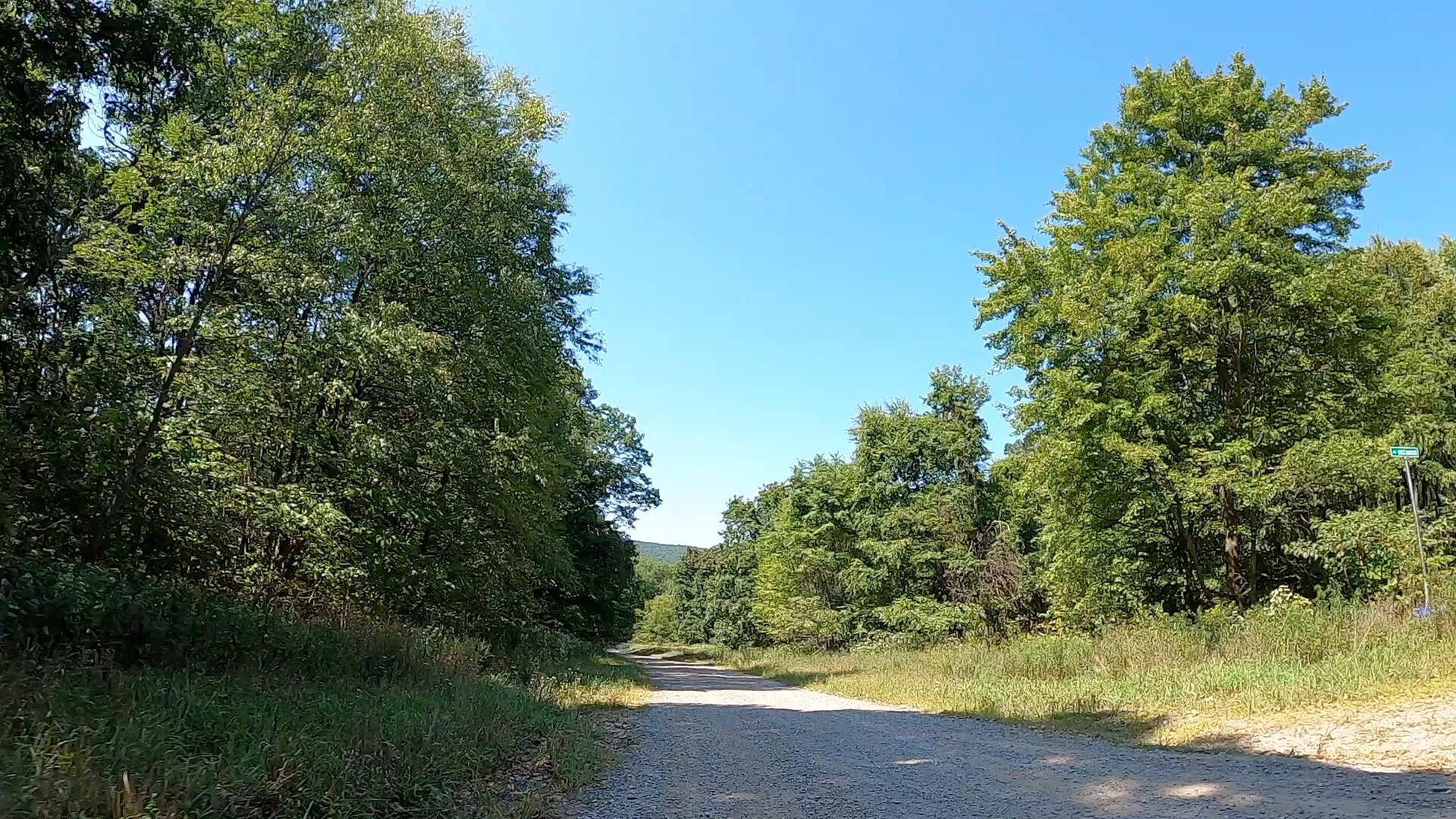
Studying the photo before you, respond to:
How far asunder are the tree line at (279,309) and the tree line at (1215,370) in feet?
37.8

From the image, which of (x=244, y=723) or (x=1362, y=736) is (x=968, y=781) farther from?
(x=244, y=723)

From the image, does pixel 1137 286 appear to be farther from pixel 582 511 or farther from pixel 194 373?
pixel 582 511

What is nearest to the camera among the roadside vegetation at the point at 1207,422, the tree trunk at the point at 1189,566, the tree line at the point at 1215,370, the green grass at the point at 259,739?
the green grass at the point at 259,739

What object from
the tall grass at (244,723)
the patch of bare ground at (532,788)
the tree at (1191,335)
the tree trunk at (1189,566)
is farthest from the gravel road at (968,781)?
the tree trunk at (1189,566)

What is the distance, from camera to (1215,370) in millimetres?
16391

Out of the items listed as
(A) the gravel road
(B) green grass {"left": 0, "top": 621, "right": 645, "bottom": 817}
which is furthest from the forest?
(A) the gravel road

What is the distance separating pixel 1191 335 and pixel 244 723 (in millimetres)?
17441

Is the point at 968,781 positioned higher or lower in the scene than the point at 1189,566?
lower

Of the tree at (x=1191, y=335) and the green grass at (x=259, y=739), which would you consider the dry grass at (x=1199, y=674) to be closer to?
the tree at (x=1191, y=335)

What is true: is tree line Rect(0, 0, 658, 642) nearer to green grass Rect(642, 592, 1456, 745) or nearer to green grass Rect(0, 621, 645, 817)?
green grass Rect(0, 621, 645, 817)

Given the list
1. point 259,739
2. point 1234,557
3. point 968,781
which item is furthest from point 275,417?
point 1234,557

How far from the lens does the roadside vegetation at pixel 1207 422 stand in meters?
11.7

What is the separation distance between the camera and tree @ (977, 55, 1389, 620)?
14.8 metres

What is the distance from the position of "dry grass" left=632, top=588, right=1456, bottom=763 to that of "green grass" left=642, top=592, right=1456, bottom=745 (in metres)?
0.02
